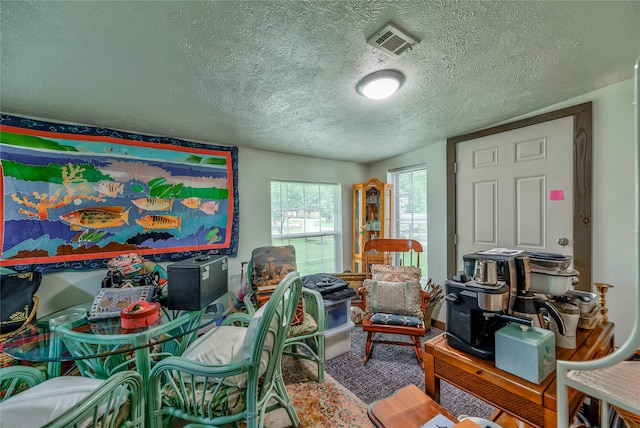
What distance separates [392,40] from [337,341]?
91.0 inches

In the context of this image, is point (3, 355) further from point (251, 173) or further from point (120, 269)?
point (251, 173)

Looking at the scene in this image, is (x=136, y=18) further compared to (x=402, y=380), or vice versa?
(x=402, y=380)

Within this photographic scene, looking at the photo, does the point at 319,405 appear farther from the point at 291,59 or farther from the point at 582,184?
the point at 582,184

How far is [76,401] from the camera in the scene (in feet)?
3.33

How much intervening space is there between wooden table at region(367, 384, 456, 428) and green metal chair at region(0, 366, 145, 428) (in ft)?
3.13

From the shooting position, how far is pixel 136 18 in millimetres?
1004

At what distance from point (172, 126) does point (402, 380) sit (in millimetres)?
2851

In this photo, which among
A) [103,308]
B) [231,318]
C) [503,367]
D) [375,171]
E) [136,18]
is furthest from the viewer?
[375,171]

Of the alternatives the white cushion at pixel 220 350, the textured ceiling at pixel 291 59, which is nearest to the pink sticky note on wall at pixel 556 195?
the textured ceiling at pixel 291 59

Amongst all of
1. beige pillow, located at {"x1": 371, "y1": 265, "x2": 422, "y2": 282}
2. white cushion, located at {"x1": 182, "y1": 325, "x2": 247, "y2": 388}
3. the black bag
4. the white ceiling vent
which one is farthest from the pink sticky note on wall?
the black bag

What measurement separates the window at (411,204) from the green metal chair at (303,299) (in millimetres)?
1607

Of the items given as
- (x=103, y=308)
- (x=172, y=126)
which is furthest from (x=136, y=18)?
(x=103, y=308)

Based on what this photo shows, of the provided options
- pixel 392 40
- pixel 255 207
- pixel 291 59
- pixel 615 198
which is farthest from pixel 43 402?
pixel 615 198

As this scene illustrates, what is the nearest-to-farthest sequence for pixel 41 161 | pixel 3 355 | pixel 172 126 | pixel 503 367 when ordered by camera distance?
pixel 503 367 → pixel 3 355 → pixel 41 161 → pixel 172 126
